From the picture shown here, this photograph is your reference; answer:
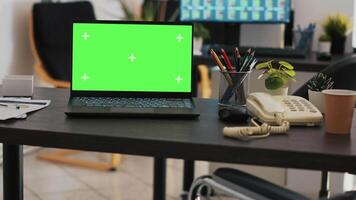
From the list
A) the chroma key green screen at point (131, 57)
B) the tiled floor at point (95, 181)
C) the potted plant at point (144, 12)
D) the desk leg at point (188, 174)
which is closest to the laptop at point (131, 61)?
the chroma key green screen at point (131, 57)

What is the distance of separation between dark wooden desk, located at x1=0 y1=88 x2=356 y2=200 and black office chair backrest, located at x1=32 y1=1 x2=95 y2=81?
2.34 m

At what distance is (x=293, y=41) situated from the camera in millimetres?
3623

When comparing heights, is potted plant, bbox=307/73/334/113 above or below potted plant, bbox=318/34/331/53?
below

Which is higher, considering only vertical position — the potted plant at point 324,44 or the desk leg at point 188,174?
the potted plant at point 324,44

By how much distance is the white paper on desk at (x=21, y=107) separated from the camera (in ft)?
5.54

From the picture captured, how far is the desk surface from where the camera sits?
4.59 feet

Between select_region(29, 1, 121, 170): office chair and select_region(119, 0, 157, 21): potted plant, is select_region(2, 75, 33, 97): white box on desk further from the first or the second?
select_region(119, 0, 157, 21): potted plant

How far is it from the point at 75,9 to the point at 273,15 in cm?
153

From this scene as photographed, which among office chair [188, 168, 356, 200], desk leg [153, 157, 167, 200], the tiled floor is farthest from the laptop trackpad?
the tiled floor

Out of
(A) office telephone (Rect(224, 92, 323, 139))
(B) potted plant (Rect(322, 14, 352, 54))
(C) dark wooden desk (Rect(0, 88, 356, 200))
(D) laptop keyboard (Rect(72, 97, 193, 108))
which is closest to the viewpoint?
(C) dark wooden desk (Rect(0, 88, 356, 200))

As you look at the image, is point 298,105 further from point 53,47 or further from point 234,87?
point 53,47

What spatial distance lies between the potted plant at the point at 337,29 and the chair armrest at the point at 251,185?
1872mm

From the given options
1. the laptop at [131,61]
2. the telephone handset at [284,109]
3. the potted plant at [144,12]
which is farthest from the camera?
the potted plant at [144,12]

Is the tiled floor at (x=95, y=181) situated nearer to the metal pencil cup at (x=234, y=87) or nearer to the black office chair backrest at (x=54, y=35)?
the black office chair backrest at (x=54, y=35)
